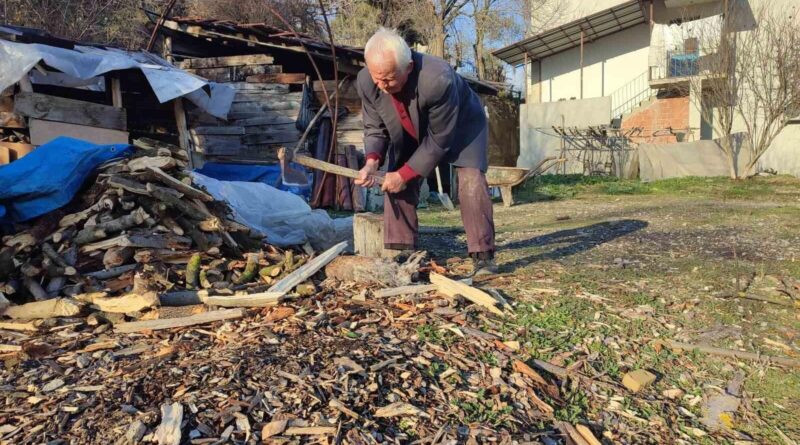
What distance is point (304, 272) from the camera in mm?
3404

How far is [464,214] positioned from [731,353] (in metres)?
1.74

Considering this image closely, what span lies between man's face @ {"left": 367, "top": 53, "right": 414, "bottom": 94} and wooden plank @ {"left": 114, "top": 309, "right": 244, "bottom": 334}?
1544mm

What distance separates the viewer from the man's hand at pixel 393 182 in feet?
11.8

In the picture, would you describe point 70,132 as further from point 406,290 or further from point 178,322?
point 406,290

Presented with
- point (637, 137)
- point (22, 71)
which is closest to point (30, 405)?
point (22, 71)

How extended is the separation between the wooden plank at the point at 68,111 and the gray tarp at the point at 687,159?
47.3ft

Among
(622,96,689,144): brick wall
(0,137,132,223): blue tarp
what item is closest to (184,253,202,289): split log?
(0,137,132,223): blue tarp

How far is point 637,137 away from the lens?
Answer: 21109 millimetres

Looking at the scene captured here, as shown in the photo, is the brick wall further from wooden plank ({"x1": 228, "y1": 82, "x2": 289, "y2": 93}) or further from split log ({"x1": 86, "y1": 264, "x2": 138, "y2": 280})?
split log ({"x1": 86, "y1": 264, "x2": 138, "y2": 280})

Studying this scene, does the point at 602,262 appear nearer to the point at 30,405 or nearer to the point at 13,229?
the point at 30,405

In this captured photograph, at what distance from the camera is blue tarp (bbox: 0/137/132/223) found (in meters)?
3.84

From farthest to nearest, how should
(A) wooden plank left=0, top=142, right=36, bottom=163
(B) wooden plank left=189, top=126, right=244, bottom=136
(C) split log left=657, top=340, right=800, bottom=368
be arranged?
(B) wooden plank left=189, top=126, right=244, bottom=136 → (A) wooden plank left=0, top=142, right=36, bottom=163 → (C) split log left=657, top=340, right=800, bottom=368

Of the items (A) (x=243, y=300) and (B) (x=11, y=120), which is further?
(B) (x=11, y=120)

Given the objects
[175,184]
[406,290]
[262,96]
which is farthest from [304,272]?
[262,96]
